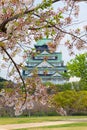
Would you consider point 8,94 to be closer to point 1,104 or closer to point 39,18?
point 1,104

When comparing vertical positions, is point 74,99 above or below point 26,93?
above

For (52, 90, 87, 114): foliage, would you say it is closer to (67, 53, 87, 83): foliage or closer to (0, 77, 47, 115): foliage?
(67, 53, 87, 83): foliage

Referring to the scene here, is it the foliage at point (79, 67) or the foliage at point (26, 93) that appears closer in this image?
the foliage at point (26, 93)

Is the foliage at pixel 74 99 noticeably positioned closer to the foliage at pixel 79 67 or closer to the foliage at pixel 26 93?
the foliage at pixel 79 67

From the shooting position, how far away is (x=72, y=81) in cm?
4653

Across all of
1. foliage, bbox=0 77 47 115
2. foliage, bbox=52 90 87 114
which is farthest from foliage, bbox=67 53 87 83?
foliage, bbox=0 77 47 115

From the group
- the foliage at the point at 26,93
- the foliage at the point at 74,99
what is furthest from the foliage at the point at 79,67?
the foliage at the point at 26,93

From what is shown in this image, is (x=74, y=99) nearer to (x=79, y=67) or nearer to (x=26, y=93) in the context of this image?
(x=79, y=67)

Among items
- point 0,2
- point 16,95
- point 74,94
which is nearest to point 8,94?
point 16,95

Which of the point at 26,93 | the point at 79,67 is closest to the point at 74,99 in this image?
the point at 79,67

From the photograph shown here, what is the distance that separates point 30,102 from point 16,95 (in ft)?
0.94

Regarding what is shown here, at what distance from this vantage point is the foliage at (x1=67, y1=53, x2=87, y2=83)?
38.6 m

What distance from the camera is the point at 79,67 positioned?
39000 mm

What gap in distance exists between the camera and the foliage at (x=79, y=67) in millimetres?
38566
